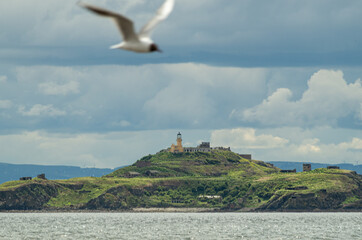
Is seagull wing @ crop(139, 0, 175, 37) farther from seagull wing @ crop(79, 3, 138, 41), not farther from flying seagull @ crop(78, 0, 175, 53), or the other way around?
seagull wing @ crop(79, 3, 138, 41)

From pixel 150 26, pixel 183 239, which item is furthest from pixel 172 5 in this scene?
pixel 183 239

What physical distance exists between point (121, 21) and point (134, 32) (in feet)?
3.97

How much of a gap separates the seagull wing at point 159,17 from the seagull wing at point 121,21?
0.86 metres

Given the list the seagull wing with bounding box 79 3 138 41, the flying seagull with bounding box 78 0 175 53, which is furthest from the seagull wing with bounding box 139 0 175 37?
the seagull wing with bounding box 79 3 138 41

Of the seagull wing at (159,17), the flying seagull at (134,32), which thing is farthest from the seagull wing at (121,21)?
the seagull wing at (159,17)

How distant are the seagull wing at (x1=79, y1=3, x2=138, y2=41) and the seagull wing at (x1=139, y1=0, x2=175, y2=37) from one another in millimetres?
858

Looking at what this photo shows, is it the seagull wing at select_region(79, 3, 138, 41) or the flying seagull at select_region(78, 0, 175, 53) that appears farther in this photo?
the flying seagull at select_region(78, 0, 175, 53)

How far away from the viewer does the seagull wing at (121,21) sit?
93.7 feet

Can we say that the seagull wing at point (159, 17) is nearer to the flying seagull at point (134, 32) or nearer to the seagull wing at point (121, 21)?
the flying seagull at point (134, 32)

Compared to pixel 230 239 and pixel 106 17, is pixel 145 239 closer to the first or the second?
pixel 230 239

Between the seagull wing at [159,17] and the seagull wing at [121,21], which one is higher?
the seagull wing at [159,17]

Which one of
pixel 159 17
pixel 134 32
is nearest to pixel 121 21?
pixel 134 32

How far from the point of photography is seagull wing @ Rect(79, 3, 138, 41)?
28547 millimetres

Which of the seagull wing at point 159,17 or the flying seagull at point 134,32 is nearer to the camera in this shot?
the flying seagull at point 134,32
